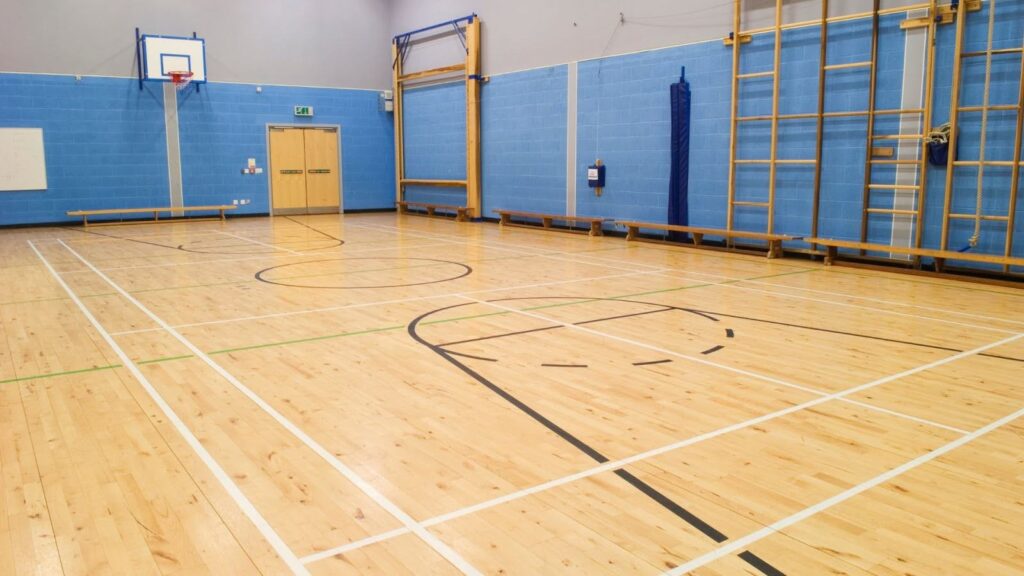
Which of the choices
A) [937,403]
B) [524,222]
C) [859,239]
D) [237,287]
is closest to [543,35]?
[524,222]

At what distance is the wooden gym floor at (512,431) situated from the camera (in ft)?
8.89

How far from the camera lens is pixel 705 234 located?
38.2 feet

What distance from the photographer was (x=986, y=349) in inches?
214

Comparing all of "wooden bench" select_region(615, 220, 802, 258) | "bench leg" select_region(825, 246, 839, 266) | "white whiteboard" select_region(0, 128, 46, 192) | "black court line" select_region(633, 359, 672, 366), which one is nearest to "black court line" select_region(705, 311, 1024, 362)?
"black court line" select_region(633, 359, 672, 366)

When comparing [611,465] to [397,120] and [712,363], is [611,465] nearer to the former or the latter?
[712,363]

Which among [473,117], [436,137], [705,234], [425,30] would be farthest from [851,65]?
[425,30]

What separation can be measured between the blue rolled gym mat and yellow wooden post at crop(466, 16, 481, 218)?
534 cm

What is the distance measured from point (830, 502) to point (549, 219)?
37.8 ft

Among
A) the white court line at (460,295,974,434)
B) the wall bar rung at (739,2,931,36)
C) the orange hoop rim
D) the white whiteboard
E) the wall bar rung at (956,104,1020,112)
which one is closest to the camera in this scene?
the white court line at (460,295,974,434)

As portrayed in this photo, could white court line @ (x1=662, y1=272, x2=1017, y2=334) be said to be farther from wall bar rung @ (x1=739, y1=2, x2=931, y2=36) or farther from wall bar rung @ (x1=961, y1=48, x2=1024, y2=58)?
wall bar rung @ (x1=739, y1=2, x2=931, y2=36)

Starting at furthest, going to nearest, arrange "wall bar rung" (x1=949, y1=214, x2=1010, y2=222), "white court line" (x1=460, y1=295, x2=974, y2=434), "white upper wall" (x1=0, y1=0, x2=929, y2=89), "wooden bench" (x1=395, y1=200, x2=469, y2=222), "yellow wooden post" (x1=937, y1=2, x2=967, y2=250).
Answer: "wooden bench" (x1=395, y1=200, x2=469, y2=222) → "white upper wall" (x1=0, y1=0, x2=929, y2=89) → "yellow wooden post" (x1=937, y1=2, x2=967, y2=250) → "wall bar rung" (x1=949, y1=214, x2=1010, y2=222) → "white court line" (x1=460, y1=295, x2=974, y2=434)

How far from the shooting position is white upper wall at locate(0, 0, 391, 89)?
14.7 metres

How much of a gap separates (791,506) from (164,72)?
1581cm

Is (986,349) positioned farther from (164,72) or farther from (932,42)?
(164,72)
